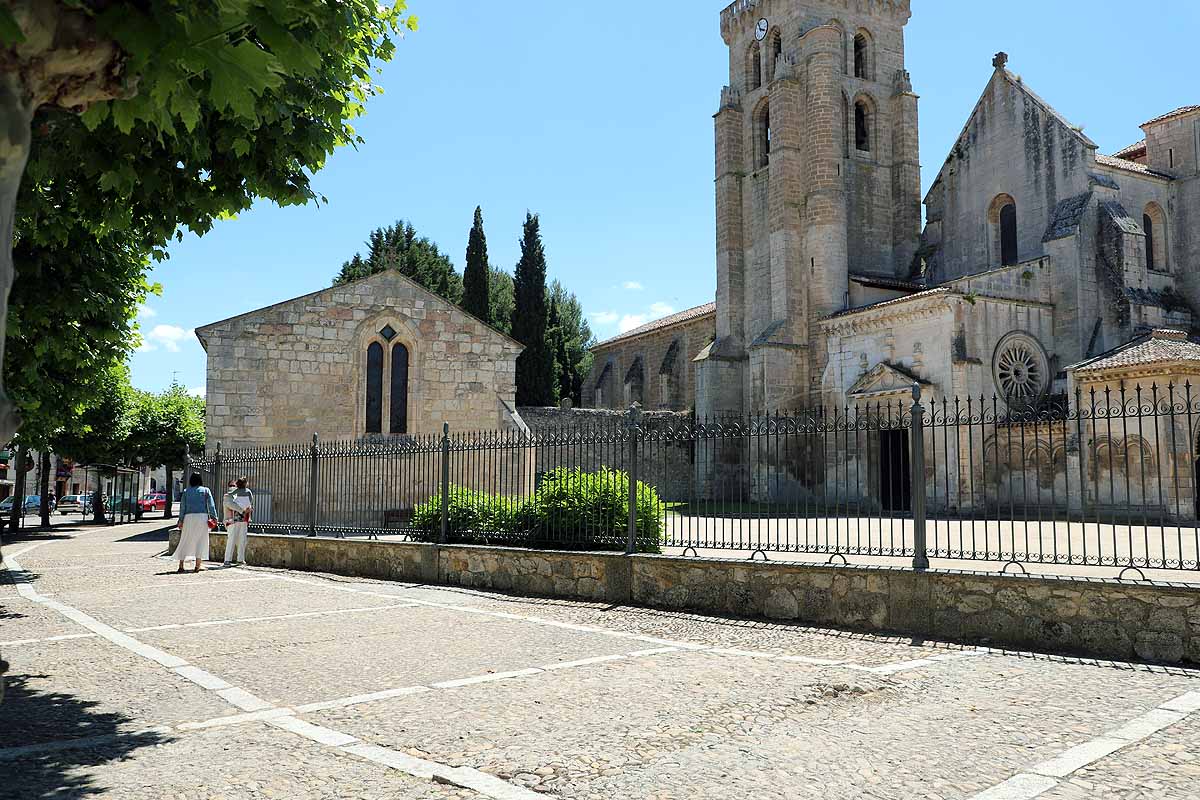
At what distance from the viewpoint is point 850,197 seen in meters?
32.3

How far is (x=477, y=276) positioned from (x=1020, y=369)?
2480 centimetres

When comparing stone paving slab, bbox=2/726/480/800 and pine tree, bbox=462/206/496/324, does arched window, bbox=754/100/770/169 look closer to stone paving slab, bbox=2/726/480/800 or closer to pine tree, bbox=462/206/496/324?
pine tree, bbox=462/206/496/324

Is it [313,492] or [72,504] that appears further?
[72,504]

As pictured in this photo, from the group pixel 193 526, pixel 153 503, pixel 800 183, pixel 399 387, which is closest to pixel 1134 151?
pixel 800 183

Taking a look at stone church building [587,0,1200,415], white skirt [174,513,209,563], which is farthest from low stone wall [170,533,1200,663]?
stone church building [587,0,1200,415]

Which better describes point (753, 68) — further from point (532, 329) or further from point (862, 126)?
point (532, 329)

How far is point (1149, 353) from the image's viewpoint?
20.3m

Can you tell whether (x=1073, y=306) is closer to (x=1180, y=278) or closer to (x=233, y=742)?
(x=1180, y=278)

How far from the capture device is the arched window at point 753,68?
34.8m

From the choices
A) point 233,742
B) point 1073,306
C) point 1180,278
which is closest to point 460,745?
point 233,742

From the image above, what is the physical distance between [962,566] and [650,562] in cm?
318

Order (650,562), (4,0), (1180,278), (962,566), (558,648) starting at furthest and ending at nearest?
(1180,278) → (650,562) → (962,566) → (558,648) → (4,0)

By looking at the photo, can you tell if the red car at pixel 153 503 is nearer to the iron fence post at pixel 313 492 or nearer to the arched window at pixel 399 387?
the arched window at pixel 399 387

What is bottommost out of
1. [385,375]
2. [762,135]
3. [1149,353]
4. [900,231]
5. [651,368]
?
[385,375]
